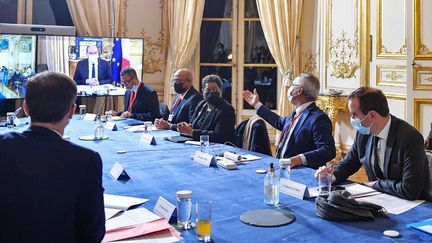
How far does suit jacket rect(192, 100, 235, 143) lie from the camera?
3730 millimetres

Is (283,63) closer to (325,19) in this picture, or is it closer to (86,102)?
(325,19)

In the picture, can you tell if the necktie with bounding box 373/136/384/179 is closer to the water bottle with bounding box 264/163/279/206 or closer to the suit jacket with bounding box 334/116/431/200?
the suit jacket with bounding box 334/116/431/200

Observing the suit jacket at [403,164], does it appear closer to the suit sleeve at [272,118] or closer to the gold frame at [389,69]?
the suit sleeve at [272,118]

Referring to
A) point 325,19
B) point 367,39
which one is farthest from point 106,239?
point 325,19

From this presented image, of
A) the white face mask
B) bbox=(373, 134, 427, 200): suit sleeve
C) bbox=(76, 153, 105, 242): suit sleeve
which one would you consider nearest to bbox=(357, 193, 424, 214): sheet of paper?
bbox=(373, 134, 427, 200): suit sleeve

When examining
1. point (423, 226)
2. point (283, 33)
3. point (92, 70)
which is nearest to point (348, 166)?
point (423, 226)

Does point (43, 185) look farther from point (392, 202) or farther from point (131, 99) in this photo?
point (131, 99)

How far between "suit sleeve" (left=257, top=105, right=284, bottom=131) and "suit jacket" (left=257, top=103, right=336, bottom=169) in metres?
0.30

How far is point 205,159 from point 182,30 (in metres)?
4.64

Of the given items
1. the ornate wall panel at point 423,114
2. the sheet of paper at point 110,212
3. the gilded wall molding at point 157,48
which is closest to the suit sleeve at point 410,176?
the sheet of paper at point 110,212

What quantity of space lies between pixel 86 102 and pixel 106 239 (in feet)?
18.1

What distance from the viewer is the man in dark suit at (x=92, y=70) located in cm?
625

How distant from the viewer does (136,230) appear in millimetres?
1635

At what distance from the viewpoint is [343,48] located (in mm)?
5980
